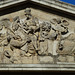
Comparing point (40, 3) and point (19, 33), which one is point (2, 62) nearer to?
point (19, 33)

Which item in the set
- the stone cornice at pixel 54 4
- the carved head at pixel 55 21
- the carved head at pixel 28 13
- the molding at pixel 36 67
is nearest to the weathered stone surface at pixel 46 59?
the molding at pixel 36 67

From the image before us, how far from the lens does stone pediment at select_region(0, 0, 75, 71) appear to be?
1235 cm

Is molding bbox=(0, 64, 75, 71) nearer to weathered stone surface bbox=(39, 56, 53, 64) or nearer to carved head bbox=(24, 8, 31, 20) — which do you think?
weathered stone surface bbox=(39, 56, 53, 64)

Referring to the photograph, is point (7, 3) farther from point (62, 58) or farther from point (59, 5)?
point (62, 58)

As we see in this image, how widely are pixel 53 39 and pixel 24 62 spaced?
4.74ft

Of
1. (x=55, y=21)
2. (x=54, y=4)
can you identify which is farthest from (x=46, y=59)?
(x=54, y=4)

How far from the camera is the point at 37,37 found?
12688mm

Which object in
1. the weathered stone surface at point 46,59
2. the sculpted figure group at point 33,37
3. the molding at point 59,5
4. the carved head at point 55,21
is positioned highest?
the molding at point 59,5

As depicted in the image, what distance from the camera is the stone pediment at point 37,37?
40.5 ft

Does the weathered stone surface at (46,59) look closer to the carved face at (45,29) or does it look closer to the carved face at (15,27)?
the carved face at (45,29)

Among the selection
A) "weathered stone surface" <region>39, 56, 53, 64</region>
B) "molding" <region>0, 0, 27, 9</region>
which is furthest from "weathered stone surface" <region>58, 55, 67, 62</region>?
"molding" <region>0, 0, 27, 9</region>

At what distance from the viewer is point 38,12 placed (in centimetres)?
1312
